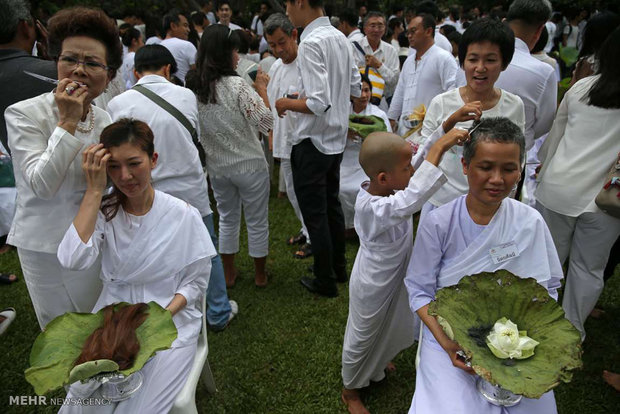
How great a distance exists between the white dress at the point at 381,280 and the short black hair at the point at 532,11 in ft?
5.91

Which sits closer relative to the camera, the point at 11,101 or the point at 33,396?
the point at 11,101

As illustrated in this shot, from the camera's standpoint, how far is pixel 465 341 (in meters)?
1.56

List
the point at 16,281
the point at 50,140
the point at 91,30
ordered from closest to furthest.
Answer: the point at 50,140 < the point at 91,30 < the point at 16,281

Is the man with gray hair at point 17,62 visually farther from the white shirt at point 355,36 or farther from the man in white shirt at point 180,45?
the white shirt at point 355,36

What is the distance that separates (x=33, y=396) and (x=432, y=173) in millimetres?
2770

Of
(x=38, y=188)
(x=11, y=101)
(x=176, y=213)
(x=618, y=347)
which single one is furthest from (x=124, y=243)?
(x=618, y=347)

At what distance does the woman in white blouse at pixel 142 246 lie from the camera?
1.92 m

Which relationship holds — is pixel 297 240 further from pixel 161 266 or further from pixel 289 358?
pixel 161 266

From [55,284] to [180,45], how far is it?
4101mm

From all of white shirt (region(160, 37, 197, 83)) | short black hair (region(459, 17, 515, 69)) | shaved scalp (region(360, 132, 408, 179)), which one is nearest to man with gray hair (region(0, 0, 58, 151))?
shaved scalp (region(360, 132, 408, 179))

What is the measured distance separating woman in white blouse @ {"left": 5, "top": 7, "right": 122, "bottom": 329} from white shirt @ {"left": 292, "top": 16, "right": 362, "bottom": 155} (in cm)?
139

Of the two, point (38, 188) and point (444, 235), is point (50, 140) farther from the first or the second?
point (444, 235)

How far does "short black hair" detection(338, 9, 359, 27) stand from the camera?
20.0 feet

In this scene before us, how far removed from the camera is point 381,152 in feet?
6.93
